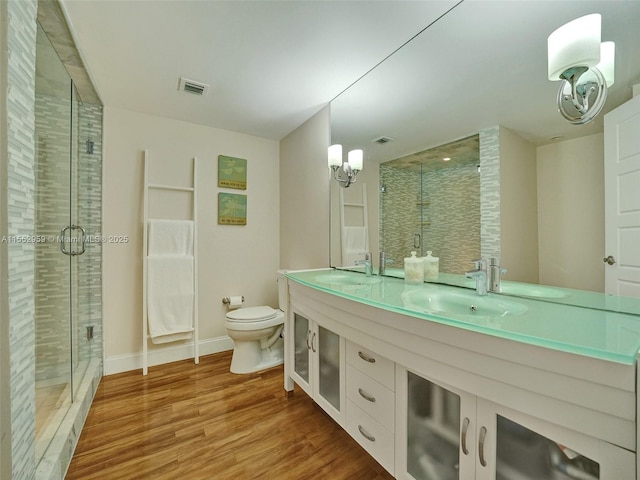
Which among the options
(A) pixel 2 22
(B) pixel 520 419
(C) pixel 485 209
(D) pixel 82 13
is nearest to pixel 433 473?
(B) pixel 520 419

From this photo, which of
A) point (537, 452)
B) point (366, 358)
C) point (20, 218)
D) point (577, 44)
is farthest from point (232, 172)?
point (537, 452)

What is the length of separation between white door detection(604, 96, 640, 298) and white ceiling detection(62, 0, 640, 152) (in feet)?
0.19

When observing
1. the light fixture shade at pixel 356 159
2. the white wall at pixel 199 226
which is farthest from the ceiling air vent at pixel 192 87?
the light fixture shade at pixel 356 159

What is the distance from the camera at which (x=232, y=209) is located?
265 cm

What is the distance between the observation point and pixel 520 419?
2.24ft

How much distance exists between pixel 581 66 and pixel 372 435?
1532mm

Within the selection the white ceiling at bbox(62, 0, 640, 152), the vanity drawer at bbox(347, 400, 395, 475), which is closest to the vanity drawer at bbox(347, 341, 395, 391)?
the vanity drawer at bbox(347, 400, 395, 475)

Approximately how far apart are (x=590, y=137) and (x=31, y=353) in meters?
1.95

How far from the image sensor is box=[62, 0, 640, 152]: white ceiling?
1.03 meters

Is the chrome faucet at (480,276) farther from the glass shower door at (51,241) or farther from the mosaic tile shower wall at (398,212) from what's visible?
the glass shower door at (51,241)

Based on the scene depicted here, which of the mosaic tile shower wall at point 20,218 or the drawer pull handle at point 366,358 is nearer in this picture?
the mosaic tile shower wall at point 20,218

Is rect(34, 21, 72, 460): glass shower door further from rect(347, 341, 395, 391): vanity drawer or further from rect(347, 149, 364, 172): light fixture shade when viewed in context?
rect(347, 149, 364, 172): light fixture shade

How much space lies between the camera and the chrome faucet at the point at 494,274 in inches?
45.1

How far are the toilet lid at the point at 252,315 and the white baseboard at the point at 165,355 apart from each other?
0.55m
